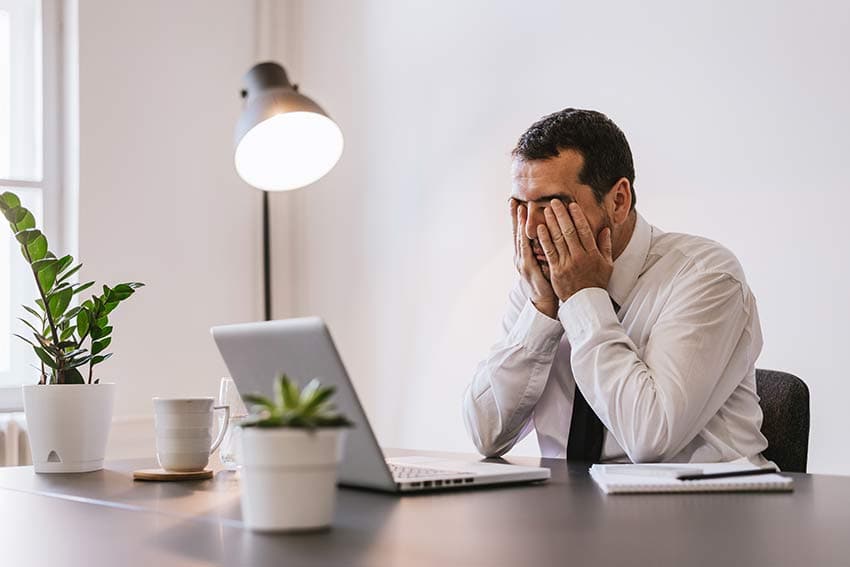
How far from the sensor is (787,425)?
169 cm

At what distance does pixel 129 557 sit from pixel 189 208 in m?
2.74

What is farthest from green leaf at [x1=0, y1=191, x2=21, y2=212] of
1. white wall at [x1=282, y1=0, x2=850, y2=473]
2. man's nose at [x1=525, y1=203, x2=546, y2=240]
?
white wall at [x1=282, y1=0, x2=850, y2=473]

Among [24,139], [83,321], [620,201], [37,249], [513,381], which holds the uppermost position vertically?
[24,139]

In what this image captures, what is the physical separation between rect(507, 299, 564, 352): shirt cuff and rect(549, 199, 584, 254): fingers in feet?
0.42

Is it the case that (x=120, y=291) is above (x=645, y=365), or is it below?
above

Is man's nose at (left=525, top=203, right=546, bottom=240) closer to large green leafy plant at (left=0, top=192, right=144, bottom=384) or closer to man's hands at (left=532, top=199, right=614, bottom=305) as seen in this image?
man's hands at (left=532, top=199, right=614, bottom=305)

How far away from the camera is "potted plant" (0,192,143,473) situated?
59.4 inches

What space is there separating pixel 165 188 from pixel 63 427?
6.52ft

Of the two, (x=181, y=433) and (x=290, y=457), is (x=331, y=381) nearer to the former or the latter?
(x=290, y=457)

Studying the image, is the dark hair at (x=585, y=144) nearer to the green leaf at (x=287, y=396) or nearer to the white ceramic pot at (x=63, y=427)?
the white ceramic pot at (x=63, y=427)

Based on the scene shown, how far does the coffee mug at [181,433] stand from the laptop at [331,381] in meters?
0.17

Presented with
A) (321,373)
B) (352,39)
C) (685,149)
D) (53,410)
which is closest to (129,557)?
(321,373)

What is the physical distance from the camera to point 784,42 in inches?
90.4

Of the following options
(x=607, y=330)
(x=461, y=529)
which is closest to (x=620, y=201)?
(x=607, y=330)
